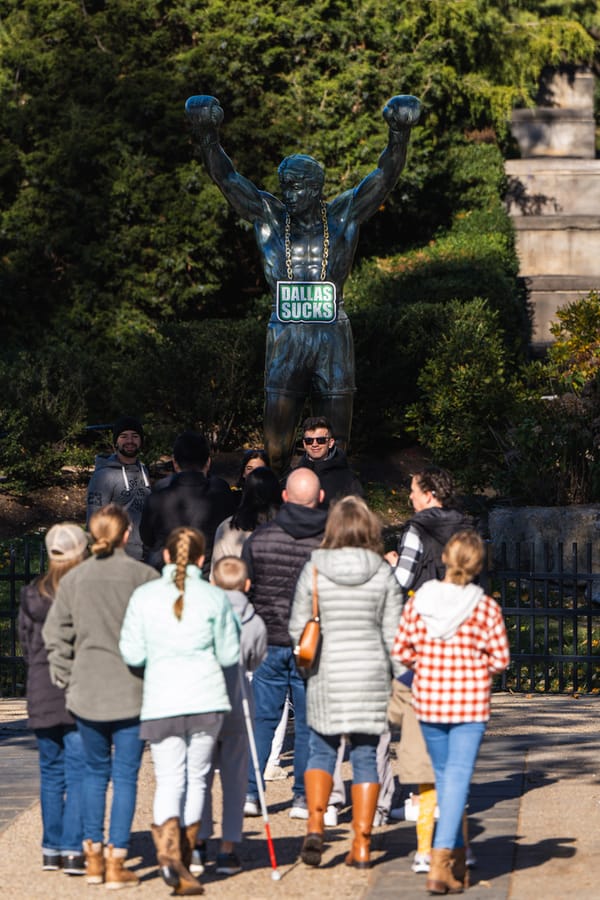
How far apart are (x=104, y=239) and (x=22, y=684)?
9.36m

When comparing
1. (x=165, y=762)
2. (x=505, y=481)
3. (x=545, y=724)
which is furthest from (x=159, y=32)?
(x=165, y=762)

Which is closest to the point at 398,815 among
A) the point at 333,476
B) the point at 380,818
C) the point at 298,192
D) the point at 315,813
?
the point at 380,818

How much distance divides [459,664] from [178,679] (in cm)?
102

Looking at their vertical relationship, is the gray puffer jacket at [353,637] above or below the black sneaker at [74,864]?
above

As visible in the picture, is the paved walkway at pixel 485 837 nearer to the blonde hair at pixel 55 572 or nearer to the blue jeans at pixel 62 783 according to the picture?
the blue jeans at pixel 62 783

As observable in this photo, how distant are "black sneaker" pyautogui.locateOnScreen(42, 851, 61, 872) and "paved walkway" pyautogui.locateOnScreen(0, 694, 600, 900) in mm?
47

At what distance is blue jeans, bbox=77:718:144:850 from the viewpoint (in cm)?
568

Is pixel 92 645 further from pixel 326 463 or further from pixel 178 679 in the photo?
pixel 326 463

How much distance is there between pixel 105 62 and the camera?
18984 mm

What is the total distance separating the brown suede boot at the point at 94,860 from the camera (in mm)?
5785

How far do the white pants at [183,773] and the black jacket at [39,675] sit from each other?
1.42 ft

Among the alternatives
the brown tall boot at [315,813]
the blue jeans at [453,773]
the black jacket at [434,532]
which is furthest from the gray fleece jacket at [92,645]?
the black jacket at [434,532]

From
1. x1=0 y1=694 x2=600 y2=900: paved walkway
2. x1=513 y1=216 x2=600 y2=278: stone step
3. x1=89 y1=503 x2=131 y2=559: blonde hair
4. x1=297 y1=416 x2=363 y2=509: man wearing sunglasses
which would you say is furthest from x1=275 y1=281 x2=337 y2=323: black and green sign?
x1=513 y1=216 x2=600 y2=278: stone step

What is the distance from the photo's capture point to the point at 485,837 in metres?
6.44
